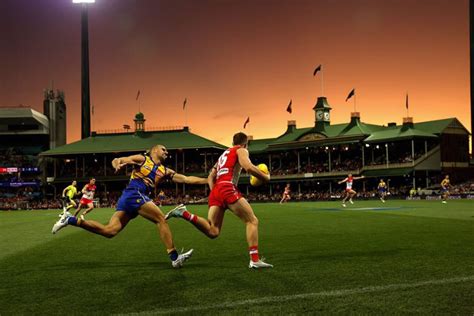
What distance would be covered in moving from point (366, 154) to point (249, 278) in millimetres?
68488

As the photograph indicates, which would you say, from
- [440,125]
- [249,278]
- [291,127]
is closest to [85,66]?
[291,127]

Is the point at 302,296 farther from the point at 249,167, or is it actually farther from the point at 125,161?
the point at 125,161

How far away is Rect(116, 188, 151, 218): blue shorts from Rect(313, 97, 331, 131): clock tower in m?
75.1

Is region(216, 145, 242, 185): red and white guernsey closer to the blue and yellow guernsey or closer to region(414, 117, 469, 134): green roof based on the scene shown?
the blue and yellow guernsey

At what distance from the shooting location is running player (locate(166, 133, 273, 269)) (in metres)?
9.02

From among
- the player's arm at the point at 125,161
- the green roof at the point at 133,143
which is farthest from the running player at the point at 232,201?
the green roof at the point at 133,143

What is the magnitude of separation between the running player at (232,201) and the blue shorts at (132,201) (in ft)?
2.04

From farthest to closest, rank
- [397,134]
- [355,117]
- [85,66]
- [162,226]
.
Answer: [85,66], [355,117], [397,134], [162,226]

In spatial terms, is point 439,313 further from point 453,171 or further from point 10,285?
point 453,171

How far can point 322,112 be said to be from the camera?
276 ft

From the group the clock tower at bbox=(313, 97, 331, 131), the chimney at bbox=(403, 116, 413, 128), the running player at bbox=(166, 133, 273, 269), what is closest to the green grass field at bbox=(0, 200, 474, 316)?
the running player at bbox=(166, 133, 273, 269)

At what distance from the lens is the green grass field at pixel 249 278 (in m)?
6.12

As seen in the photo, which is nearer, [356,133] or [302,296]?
[302,296]

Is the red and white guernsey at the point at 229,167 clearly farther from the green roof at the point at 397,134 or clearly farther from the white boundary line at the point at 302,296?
the green roof at the point at 397,134
